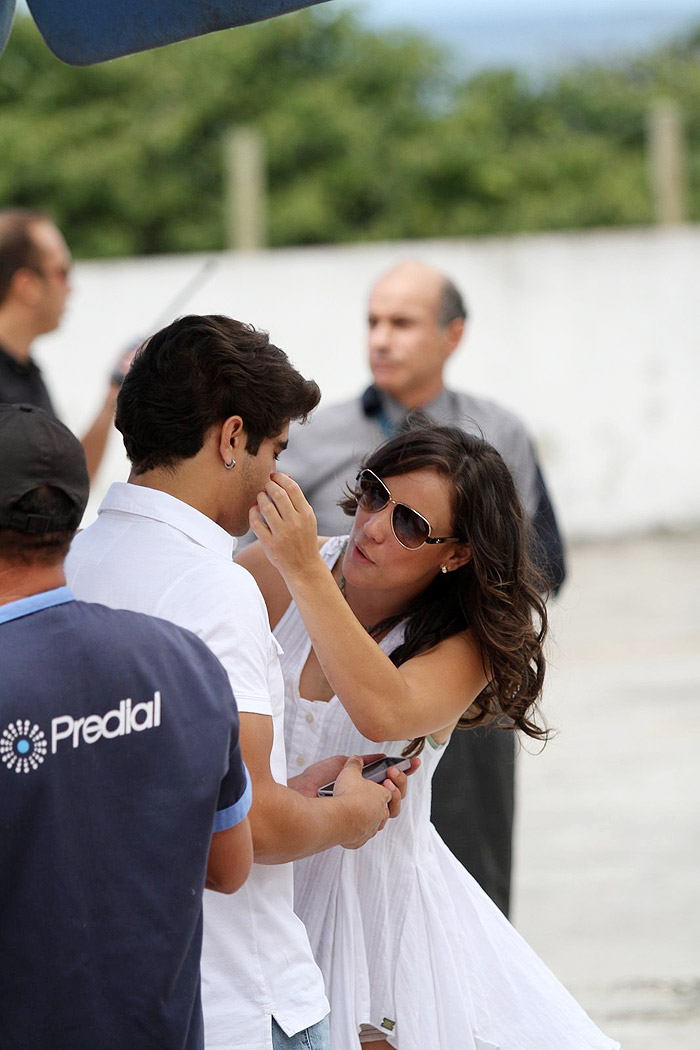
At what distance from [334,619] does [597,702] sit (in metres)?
5.04

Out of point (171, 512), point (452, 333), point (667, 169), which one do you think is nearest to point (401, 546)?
point (171, 512)

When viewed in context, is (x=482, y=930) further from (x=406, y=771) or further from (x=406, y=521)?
(x=406, y=521)

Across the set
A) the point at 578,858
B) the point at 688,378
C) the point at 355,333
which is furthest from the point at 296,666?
the point at 688,378

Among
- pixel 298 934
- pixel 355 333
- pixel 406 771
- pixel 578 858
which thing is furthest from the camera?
pixel 355 333

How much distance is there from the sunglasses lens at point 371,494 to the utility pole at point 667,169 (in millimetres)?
9517

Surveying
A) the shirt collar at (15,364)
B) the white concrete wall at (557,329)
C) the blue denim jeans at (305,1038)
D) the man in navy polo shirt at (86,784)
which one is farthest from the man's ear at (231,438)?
the white concrete wall at (557,329)

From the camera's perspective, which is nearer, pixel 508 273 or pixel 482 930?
pixel 482 930

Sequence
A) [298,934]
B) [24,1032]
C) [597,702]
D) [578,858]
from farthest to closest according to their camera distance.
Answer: [597,702] → [578,858] → [298,934] → [24,1032]

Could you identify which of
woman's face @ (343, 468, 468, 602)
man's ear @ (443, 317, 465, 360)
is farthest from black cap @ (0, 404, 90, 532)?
man's ear @ (443, 317, 465, 360)

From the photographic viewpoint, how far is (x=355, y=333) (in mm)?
10547

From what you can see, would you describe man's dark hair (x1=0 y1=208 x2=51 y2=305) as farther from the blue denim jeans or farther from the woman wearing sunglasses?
the blue denim jeans

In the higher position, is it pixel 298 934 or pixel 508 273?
pixel 508 273

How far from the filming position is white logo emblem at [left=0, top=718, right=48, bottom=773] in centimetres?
142

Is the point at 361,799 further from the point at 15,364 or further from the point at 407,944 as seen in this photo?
the point at 15,364
